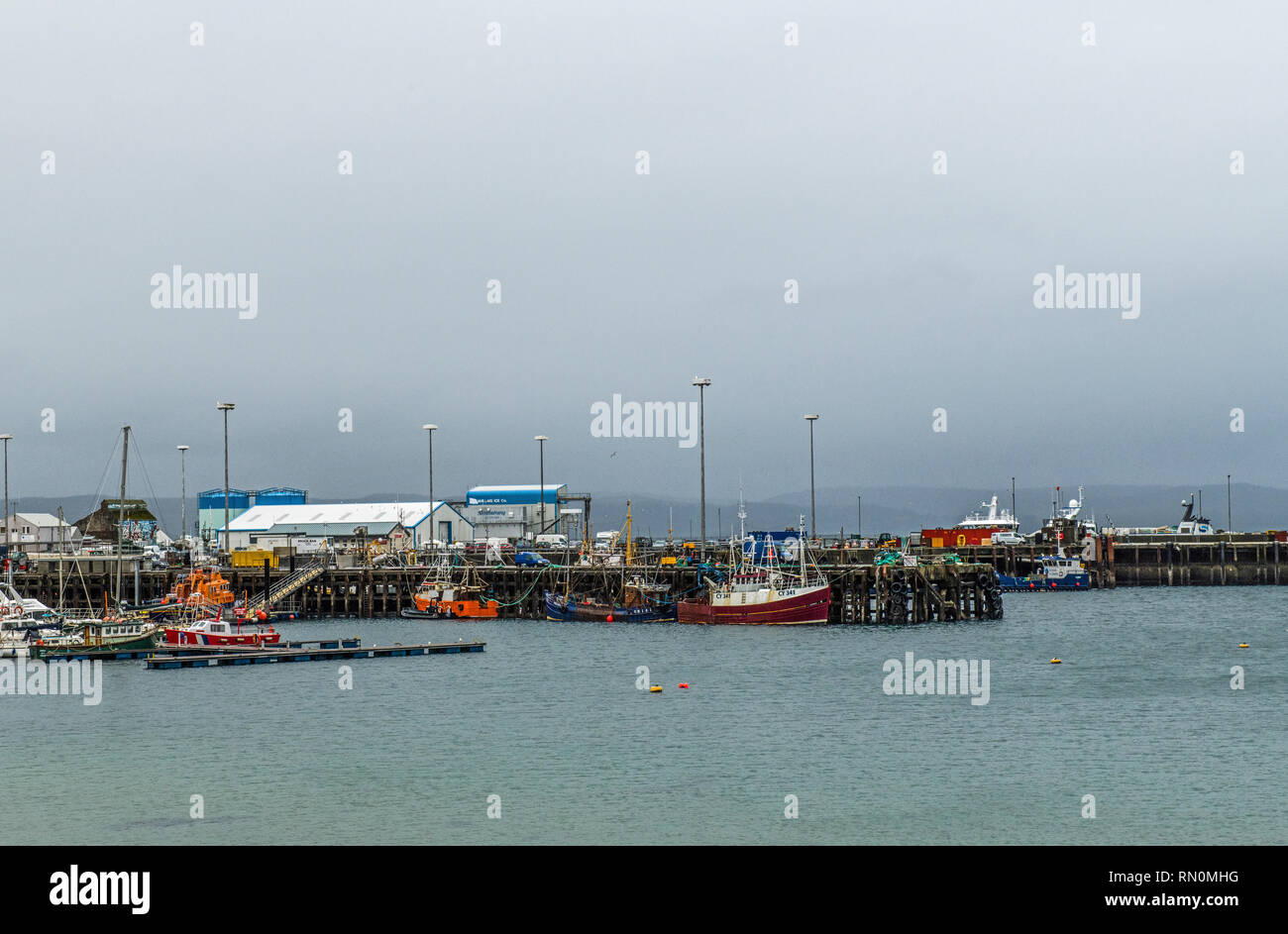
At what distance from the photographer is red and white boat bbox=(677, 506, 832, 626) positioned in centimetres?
8344

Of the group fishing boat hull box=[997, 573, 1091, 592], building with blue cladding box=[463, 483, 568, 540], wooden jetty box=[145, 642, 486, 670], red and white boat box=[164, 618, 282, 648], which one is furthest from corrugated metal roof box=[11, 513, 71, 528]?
fishing boat hull box=[997, 573, 1091, 592]

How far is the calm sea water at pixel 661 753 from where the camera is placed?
30219 millimetres

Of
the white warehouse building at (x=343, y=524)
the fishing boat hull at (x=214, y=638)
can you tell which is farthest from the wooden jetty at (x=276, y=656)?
the white warehouse building at (x=343, y=524)

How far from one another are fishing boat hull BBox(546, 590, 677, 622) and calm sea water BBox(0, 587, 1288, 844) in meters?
22.4

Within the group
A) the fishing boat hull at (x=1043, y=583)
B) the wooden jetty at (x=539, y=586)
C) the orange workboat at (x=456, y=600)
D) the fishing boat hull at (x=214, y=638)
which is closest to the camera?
the fishing boat hull at (x=214, y=638)

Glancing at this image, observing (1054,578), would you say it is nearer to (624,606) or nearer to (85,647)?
(624,606)

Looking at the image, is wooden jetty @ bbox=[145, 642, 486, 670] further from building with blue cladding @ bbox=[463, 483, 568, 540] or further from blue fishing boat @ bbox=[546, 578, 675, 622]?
building with blue cladding @ bbox=[463, 483, 568, 540]

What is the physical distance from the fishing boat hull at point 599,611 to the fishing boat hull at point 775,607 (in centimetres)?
659

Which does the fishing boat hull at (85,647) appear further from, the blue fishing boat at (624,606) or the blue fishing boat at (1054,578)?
the blue fishing boat at (1054,578)

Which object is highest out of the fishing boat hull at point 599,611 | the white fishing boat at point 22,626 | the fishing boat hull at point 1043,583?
the white fishing boat at point 22,626

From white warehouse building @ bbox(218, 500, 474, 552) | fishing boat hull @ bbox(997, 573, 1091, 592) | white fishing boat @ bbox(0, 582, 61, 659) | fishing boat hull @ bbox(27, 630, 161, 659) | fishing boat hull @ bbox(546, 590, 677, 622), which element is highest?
white warehouse building @ bbox(218, 500, 474, 552)
